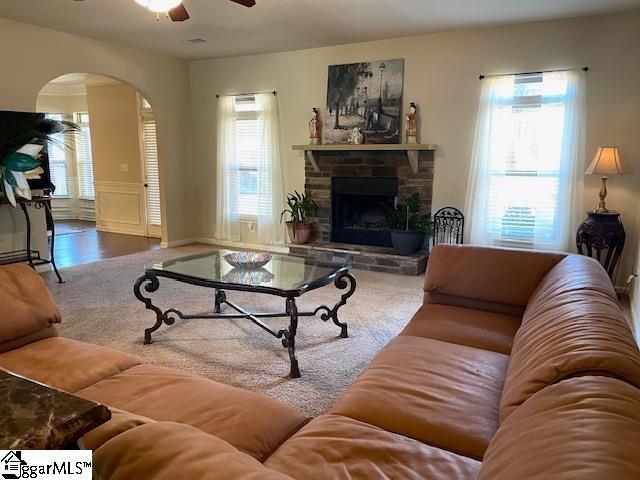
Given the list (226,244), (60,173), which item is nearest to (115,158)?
(60,173)

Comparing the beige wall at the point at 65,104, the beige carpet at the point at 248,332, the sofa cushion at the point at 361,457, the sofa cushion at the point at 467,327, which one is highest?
the beige wall at the point at 65,104

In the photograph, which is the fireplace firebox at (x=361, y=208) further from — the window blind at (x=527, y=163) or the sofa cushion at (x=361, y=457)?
the sofa cushion at (x=361, y=457)

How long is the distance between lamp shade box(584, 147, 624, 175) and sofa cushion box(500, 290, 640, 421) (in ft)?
9.51

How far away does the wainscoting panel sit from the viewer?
8109 mm

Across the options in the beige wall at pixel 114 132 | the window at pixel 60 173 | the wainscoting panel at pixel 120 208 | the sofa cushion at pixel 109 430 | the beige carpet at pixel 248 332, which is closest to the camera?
the sofa cushion at pixel 109 430

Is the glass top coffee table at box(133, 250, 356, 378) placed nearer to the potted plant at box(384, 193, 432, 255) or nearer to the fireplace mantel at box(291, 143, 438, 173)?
the potted plant at box(384, 193, 432, 255)

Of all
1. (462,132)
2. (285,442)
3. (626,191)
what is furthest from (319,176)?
(285,442)

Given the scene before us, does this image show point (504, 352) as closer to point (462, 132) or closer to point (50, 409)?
point (50, 409)

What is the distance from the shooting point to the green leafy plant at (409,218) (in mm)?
5391

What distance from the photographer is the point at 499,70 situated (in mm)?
4961

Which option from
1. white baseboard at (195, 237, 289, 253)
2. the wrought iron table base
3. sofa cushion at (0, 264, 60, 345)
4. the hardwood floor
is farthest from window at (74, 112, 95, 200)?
sofa cushion at (0, 264, 60, 345)

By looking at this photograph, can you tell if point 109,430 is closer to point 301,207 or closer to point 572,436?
point 572,436

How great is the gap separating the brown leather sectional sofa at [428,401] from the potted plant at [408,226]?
2661 millimetres

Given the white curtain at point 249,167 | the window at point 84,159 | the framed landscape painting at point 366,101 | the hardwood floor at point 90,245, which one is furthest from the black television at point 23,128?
the window at point 84,159
